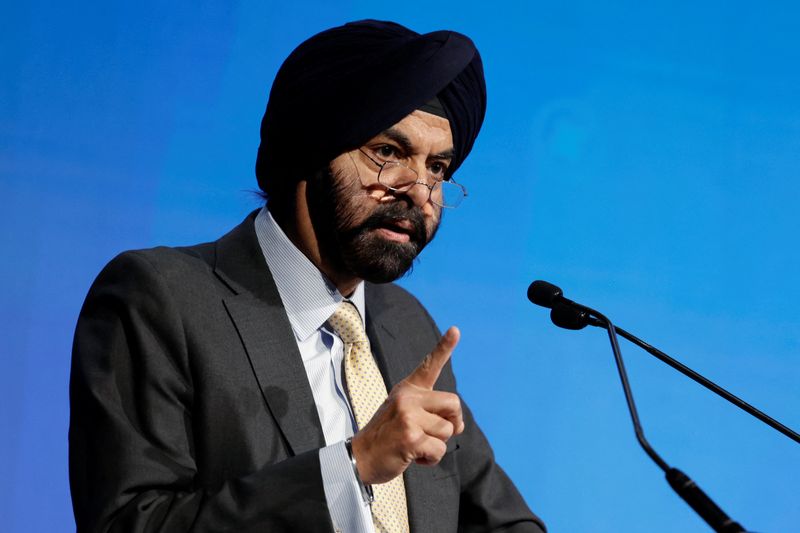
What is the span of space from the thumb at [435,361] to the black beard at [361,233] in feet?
1.43

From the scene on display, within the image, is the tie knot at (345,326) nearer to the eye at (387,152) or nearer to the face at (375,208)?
the face at (375,208)

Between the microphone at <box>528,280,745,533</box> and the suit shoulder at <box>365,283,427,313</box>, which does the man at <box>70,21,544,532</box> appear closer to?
the suit shoulder at <box>365,283,427,313</box>

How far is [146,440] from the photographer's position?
6.03 ft

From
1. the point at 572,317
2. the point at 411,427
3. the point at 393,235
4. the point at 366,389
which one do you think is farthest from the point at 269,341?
the point at 572,317

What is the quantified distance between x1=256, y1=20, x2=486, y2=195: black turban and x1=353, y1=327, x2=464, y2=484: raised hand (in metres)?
0.60

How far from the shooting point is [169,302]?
196cm

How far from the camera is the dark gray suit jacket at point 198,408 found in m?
1.78

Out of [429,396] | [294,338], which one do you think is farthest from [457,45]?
[429,396]

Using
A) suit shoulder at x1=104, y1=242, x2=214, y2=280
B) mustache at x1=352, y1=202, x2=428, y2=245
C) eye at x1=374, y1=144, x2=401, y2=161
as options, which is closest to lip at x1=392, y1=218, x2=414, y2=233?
mustache at x1=352, y1=202, x2=428, y2=245

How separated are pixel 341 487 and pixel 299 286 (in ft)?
1.73

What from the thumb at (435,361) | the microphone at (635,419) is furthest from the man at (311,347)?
the microphone at (635,419)

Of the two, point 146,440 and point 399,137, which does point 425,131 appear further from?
point 146,440

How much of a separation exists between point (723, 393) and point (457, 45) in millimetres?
910

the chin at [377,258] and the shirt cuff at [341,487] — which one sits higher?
the chin at [377,258]
